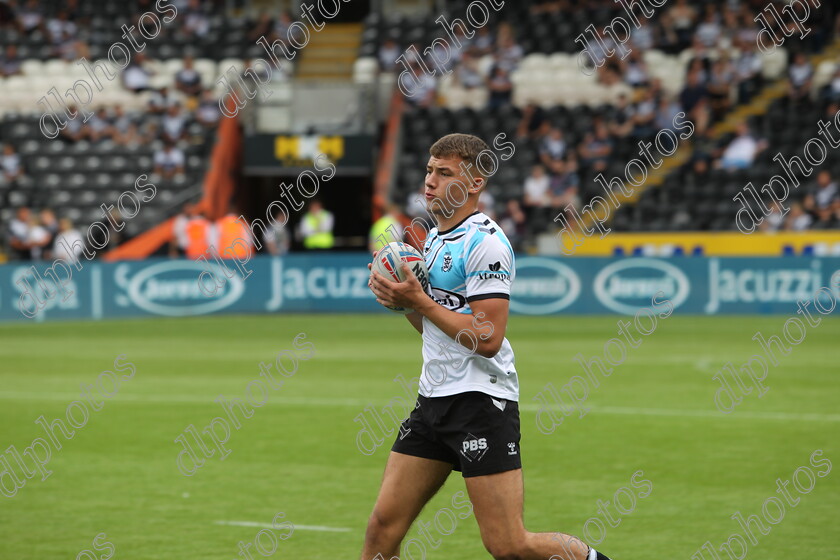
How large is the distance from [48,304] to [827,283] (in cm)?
1535

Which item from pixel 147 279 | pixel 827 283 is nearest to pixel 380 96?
pixel 147 279

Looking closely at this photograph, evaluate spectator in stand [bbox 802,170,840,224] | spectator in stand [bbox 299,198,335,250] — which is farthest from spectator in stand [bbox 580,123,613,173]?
spectator in stand [bbox 299,198,335,250]

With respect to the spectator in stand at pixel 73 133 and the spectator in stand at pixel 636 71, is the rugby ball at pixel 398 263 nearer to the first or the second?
the spectator in stand at pixel 636 71

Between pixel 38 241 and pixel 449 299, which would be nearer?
pixel 449 299

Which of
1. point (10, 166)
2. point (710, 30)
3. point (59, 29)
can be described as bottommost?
point (10, 166)

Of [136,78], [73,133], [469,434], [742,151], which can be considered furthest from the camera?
[136,78]

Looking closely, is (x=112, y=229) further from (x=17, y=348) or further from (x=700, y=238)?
(x=700, y=238)

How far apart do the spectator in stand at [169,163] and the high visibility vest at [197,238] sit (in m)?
6.00

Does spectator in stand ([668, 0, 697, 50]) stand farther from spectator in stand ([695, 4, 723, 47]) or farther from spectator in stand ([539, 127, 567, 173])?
spectator in stand ([539, 127, 567, 173])

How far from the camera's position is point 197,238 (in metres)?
27.0

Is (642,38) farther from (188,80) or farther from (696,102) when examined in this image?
(188,80)

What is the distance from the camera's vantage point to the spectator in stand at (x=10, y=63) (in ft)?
121

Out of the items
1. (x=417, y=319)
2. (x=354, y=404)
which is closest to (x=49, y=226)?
(x=354, y=404)

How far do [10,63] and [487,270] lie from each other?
115ft
